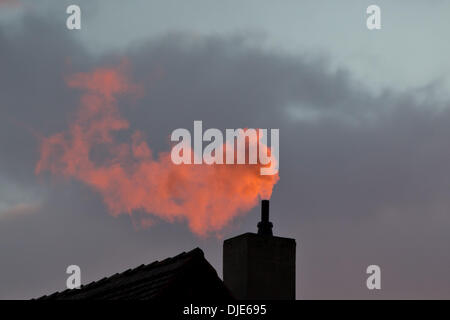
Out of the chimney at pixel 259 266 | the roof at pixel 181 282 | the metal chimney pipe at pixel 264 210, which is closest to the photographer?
the roof at pixel 181 282

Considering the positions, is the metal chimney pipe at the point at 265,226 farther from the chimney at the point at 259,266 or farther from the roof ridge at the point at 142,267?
the roof ridge at the point at 142,267

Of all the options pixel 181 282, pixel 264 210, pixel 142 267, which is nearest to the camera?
pixel 181 282

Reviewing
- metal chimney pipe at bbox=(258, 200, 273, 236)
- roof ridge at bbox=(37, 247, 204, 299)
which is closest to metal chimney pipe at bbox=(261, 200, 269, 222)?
metal chimney pipe at bbox=(258, 200, 273, 236)

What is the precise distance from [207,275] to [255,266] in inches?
95.3

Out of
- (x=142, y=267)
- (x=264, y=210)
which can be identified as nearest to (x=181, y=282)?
(x=142, y=267)

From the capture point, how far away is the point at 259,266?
516 inches

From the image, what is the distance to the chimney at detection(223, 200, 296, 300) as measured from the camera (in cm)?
1302

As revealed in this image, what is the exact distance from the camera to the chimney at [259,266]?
1302cm

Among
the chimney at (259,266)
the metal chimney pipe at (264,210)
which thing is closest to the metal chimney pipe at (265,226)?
the metal chimney pipe at (264,210)

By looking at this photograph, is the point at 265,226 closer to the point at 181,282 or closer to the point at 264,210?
the point at 264,210
